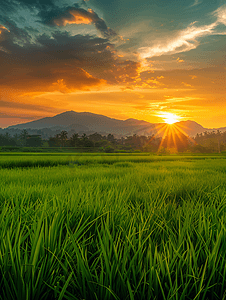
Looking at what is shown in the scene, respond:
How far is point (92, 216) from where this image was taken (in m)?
1.46

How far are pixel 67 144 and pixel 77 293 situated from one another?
246 ft

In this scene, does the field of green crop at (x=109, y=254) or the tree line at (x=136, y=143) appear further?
the tree line at (x=136, y=143)

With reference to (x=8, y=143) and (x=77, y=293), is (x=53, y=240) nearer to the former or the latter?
(x=77, y=293)

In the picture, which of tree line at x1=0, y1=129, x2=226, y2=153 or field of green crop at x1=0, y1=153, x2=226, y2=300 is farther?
tree line at x1=0, y1=129, x2=226, y2=153

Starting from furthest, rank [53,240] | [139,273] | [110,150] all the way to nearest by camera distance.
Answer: [110,150], [53,240], [139,273]

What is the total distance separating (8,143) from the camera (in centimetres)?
9369

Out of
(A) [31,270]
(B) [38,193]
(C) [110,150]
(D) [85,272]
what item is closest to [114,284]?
(D) [85,272]

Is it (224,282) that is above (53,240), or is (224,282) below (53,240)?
below

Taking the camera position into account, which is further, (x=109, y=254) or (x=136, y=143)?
(x=136, y=143)

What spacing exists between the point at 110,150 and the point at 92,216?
3848 cm

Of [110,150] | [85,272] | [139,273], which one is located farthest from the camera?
[110,150]

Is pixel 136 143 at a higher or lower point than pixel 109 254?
higher

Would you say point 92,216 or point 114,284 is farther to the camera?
point 92,216

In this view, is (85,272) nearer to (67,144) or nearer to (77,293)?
(77,293)
